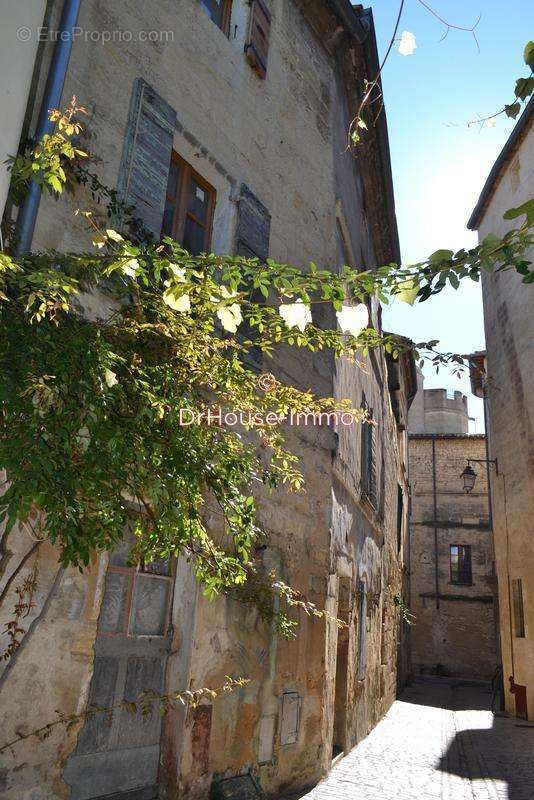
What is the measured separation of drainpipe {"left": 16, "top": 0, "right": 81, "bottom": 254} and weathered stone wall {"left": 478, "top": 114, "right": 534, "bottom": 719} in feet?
32.2

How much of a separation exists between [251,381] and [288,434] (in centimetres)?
204

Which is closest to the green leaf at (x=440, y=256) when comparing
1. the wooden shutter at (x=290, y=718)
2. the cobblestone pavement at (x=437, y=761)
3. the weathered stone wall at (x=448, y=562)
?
the wooden shutter at (x=290, y=718)

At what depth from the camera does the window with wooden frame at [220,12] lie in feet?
20.3

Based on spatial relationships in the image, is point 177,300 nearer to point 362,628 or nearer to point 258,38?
point 258,38

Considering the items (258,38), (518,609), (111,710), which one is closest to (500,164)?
(518,609)

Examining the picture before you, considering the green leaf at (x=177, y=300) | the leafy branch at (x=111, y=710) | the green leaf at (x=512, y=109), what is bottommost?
the leafy branch at (x=111, y=710)

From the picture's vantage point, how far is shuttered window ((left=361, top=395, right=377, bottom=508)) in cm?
941

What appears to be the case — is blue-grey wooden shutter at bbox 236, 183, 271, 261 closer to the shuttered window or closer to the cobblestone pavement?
the shuttered window

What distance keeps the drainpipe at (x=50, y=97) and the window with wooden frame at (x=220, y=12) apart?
7.50 ft

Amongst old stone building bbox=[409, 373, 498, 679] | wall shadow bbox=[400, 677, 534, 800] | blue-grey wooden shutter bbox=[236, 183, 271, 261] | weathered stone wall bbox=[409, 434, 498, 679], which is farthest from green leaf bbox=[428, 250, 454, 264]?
weathered stone wall bbox=[409, 434, 498, 679]

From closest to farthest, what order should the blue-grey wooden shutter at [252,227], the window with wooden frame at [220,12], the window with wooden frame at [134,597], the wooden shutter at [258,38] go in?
the window with wooden frame at [134,597] → the blue-grey wooden shutter at [252,227] → the window with wooden frame at [220,12] → the wooden shutter at [258,38]

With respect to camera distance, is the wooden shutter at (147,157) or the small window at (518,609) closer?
the wooden shutter at (147,157)

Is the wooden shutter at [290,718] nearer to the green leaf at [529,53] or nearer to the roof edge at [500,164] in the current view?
the green leaf at [529,53]

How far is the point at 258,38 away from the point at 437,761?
8.17 metres
